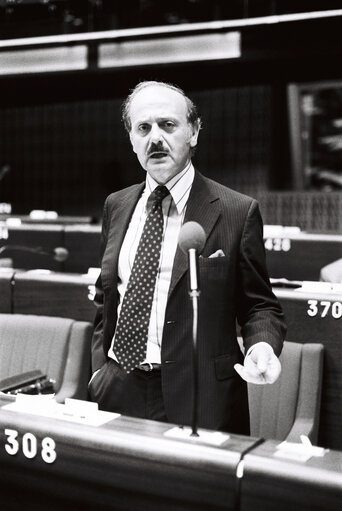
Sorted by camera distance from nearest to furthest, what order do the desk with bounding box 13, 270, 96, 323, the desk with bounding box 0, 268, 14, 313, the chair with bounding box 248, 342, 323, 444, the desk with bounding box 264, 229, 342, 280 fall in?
1. the chair with bounding box 248, 342, 323, 444
2. the desk with bounding box 13, 270, 96, 323
3. the desk with bounding box 0, 268, 14, 313
4. the desk with bounding box 264, 229, 342, 280

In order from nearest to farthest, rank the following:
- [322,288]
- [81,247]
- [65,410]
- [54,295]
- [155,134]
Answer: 1. [65,410]
2. [155,134]
3. [322,288]
4. [54,295]
5. [81,247]

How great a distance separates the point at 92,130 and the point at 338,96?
361 centimetres

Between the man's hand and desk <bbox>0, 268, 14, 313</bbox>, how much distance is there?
2134mm

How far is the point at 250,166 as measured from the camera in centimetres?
864

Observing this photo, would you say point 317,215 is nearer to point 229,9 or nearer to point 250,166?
point 250,166

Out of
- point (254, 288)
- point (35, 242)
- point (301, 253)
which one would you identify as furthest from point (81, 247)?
point (254, 288)

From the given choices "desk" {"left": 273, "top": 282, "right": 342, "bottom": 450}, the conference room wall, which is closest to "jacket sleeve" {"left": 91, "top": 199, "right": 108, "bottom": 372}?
"desk" {"left": 273, "top": 282, "right": 342, "bottom": 450}

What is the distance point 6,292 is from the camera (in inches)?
132

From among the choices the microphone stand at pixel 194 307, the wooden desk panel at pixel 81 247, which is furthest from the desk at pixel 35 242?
the microphone stand at pixel 194 307

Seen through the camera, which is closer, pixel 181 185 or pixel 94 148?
pixel 181 185

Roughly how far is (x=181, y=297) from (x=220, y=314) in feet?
0.33

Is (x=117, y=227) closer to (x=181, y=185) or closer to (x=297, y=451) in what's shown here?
(x=181, y=185)

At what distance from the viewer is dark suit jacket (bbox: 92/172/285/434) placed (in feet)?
5.10

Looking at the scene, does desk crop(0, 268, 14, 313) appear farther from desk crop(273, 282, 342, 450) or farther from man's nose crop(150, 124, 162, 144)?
man's nose crop(150, 124, 162, 144)
